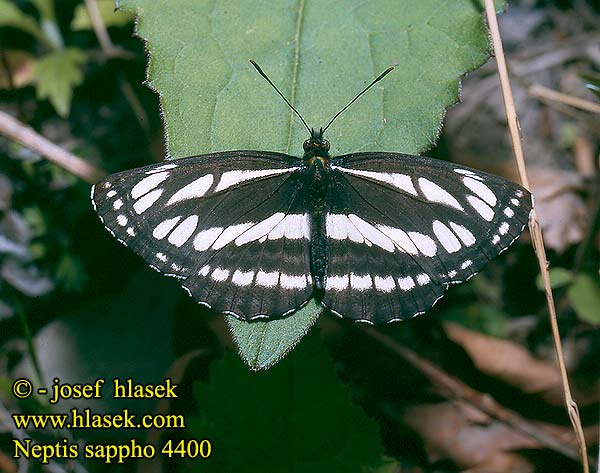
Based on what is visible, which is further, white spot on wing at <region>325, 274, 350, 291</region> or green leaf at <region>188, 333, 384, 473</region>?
green leaf at <region>188, 333, 384, 473</region>

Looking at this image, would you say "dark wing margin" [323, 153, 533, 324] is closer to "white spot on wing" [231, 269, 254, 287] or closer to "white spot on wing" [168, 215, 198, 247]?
"white spot on wing" [231, 269, 254, 287]

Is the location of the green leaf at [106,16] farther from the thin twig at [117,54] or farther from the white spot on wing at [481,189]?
the white spot on wing at [481,189]

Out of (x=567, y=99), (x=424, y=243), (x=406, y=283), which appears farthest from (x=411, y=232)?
(x=567, y=99)

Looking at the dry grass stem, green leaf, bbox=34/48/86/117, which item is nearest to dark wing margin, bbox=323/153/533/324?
the dry grass stem

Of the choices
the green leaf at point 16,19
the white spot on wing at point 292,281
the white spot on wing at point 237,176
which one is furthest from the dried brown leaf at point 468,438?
the green leaf at point 16,19

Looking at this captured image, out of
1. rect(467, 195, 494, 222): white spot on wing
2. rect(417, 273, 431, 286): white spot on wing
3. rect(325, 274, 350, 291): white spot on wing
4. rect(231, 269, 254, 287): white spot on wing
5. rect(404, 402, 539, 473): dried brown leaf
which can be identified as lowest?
rect(404, 402, 539, 473): dried brown leaf
